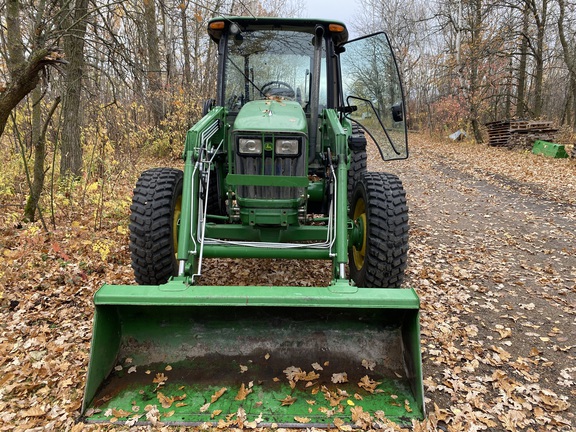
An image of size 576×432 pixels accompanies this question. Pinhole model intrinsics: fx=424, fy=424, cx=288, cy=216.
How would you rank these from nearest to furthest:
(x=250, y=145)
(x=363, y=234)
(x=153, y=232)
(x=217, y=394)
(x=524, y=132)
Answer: (x=217, y=394) → (x=250, y=145) → (x=153, y=232) → (x=363, y=234) → (x=524, y=132)

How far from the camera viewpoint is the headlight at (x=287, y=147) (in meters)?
3.34

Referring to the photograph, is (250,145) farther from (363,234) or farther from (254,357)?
(254,357)

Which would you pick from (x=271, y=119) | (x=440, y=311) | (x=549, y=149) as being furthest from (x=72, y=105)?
(x=549, y=149)

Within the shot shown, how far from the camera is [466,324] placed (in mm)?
3732

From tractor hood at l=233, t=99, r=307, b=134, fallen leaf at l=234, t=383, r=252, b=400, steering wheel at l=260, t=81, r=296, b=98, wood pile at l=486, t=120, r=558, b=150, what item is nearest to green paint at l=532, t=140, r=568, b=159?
wood pile at l=486, t=120, r=558, b=150

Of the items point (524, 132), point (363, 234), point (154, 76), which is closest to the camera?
point (363, 234)

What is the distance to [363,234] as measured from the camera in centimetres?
385

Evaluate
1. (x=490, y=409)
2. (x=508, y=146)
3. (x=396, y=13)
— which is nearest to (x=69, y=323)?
(x=490, y=409)

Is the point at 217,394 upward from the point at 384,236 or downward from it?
downward

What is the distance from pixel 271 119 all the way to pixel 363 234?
1.32m

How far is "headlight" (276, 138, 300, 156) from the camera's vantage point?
3342 mm

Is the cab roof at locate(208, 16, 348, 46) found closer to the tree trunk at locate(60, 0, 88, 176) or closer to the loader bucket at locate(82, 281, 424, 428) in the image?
the loader bucket at locate(82, 281, 424, 428)

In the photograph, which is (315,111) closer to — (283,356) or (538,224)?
(283,356)

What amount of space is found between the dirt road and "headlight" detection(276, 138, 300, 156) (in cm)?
186
